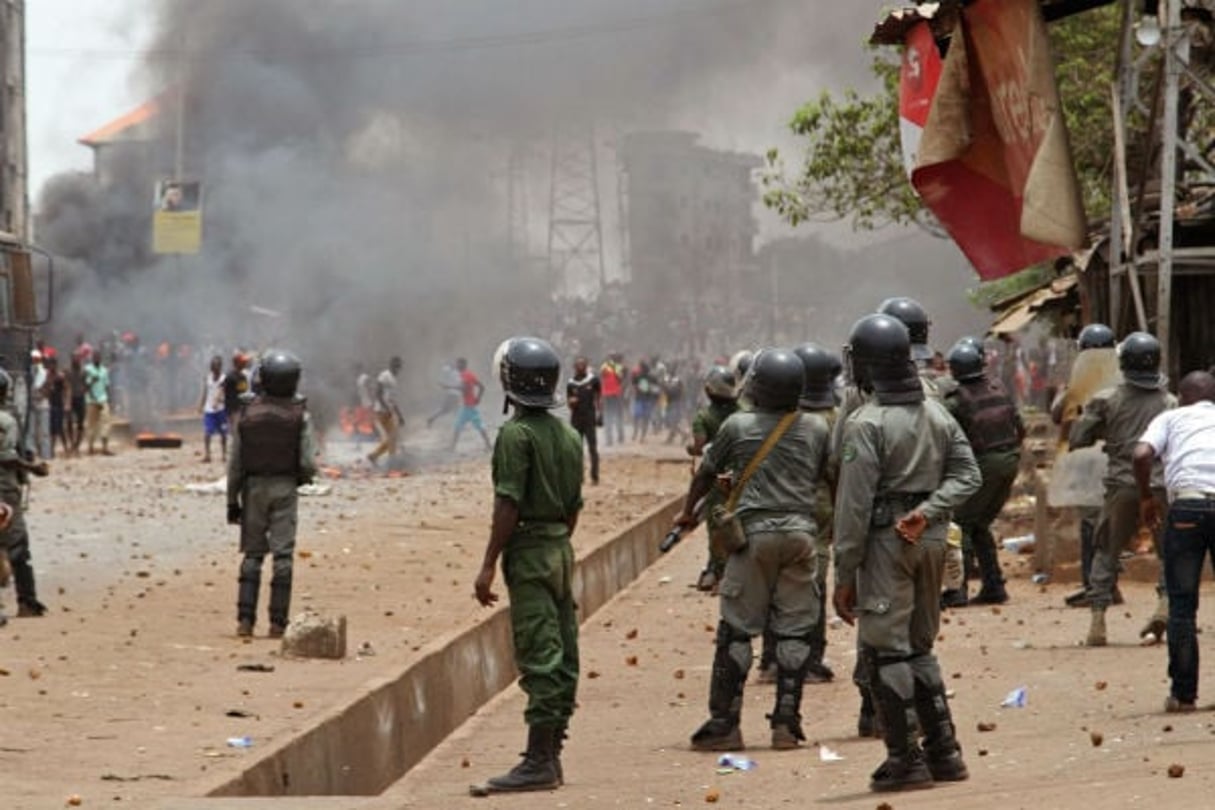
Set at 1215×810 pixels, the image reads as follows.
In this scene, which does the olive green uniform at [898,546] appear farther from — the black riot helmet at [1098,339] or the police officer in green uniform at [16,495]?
the black riot helmet at [1098,339]

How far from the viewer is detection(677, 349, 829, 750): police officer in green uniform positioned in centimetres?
951

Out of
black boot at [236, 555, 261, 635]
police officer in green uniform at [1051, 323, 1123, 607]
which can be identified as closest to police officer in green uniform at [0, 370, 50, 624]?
black boot at [236, 555, 261, 635]

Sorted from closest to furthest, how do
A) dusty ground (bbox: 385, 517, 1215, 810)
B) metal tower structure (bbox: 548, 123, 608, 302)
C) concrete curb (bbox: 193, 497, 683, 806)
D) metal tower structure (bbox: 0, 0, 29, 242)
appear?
dusty ground (bbox: 385, 517, 1215, 810) → concrete curb (bbox: 193, 497, 683, 806) → metal tower structure (bbox: 548, 123, 608, 302) → metal tower structure (bbox: 0, 0, 29, 242)

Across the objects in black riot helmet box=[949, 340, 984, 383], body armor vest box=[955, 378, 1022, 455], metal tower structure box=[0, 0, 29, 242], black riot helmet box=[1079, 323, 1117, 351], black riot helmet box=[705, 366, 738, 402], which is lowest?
body armor vest box=[955, 378, 1022, 455]

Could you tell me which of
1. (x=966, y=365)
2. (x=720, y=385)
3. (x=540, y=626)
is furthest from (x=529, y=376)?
(x=966, y=365)

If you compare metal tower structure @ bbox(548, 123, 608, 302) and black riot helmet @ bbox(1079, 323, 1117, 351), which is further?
metal tower structure @ bbox(548, 123, 608, 302)

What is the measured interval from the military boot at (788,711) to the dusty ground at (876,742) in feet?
0.24

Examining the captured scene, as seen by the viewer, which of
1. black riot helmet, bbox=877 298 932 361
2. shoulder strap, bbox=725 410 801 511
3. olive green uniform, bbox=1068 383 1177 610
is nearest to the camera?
shoulder strap, bbox=725 410 801 511

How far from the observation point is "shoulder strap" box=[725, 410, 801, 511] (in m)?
9.59

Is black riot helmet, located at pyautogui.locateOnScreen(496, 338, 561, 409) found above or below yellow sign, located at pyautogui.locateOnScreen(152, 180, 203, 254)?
below

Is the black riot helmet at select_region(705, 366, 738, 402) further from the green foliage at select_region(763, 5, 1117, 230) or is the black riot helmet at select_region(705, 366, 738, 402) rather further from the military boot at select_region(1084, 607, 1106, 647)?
the green foliage at select_region(763, 5, 1117, 230)

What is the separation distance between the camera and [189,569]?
17.5 meters

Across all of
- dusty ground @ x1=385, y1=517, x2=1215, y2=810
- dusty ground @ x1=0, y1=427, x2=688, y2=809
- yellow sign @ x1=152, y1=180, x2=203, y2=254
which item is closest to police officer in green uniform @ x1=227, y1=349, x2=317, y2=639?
dusty ground @ x1=0, y1=427, x2=688, y2=809

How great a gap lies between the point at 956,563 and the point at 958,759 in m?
1.21
